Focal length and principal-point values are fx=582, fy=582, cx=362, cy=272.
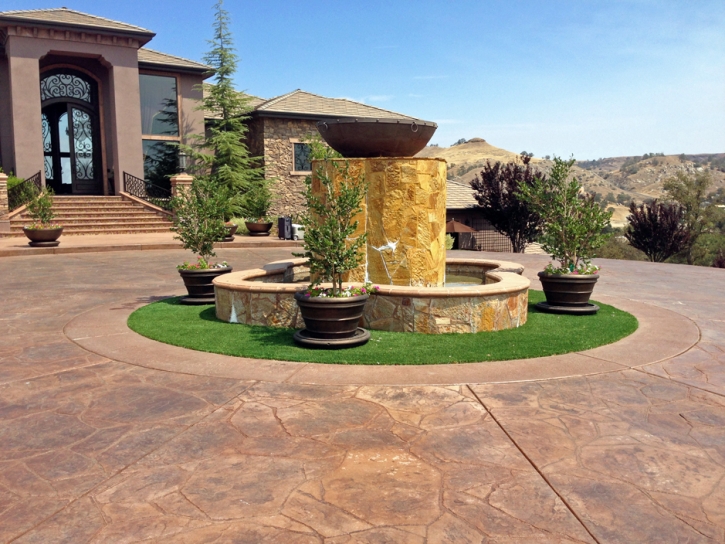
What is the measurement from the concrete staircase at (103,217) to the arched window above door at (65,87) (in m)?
4.89

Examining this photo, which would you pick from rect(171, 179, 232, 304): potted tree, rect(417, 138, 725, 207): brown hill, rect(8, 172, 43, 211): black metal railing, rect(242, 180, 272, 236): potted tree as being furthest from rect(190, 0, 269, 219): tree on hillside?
rect(417, 138, 725, 207): brown hill

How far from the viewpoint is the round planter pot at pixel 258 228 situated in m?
21.7

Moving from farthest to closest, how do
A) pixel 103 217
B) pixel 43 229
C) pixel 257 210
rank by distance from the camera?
pixel 257 210
pixel 103 217
pixel 43 229

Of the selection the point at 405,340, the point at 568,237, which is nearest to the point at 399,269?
the point at 405,340

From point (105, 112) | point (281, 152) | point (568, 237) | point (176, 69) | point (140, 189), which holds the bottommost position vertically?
point (568, 237)

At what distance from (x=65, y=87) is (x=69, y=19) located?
2895mm

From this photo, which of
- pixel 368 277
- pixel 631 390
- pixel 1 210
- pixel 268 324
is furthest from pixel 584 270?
pixel 1 210

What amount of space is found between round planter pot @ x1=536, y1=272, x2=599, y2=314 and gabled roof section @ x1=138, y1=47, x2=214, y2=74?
2222 cm

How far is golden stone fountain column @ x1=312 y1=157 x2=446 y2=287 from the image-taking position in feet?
25.1

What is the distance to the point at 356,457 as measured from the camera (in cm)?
372

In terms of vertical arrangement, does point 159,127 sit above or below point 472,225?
above

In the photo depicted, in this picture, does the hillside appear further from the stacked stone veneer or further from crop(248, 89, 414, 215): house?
the stacked stone veneer

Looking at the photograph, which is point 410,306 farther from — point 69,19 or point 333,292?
point 69,19

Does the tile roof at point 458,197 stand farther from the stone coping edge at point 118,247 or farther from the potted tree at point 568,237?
the potted tree at point 568,237
